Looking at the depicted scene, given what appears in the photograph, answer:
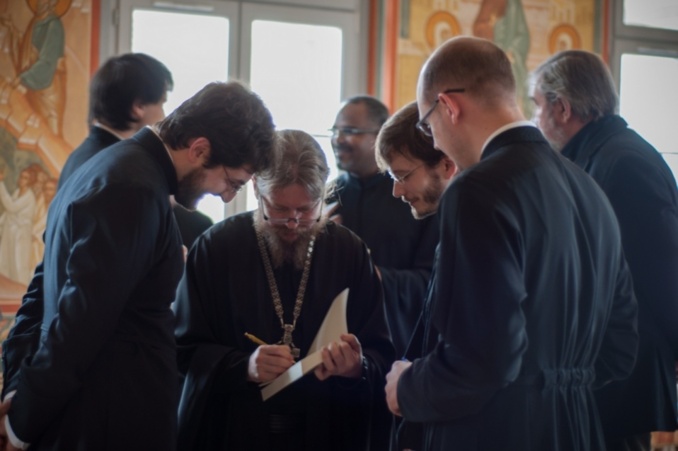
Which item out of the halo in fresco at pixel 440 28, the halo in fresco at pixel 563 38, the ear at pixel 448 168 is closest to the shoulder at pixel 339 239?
the ear at pixel 448 168

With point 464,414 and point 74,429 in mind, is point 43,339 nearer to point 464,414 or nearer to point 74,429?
point 74,429

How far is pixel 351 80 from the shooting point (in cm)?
721

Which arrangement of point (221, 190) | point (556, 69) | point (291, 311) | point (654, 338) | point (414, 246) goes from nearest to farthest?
point (221, 190), point (291, 311), point (654, 338), point (556, 69), point (414, 246)

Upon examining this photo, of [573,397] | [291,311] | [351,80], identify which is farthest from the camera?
[351,80]

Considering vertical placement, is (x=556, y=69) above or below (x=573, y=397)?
above

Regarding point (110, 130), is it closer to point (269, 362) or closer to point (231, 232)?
point (231, 232)

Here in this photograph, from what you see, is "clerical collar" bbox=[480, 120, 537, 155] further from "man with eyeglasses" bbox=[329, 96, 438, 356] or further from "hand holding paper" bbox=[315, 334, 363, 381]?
"man with eyeglasses" bbox=[329, 96, 438, 356]

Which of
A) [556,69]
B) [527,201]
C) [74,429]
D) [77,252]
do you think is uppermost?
[556,69]

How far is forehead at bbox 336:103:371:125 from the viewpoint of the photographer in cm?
514

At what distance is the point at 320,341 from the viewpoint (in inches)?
120

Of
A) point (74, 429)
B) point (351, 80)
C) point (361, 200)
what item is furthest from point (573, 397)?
point (351, 80)

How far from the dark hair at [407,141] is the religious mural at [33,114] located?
11.6 ft

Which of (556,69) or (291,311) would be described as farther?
(556,69)

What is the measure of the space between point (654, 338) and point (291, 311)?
53.9 inches
